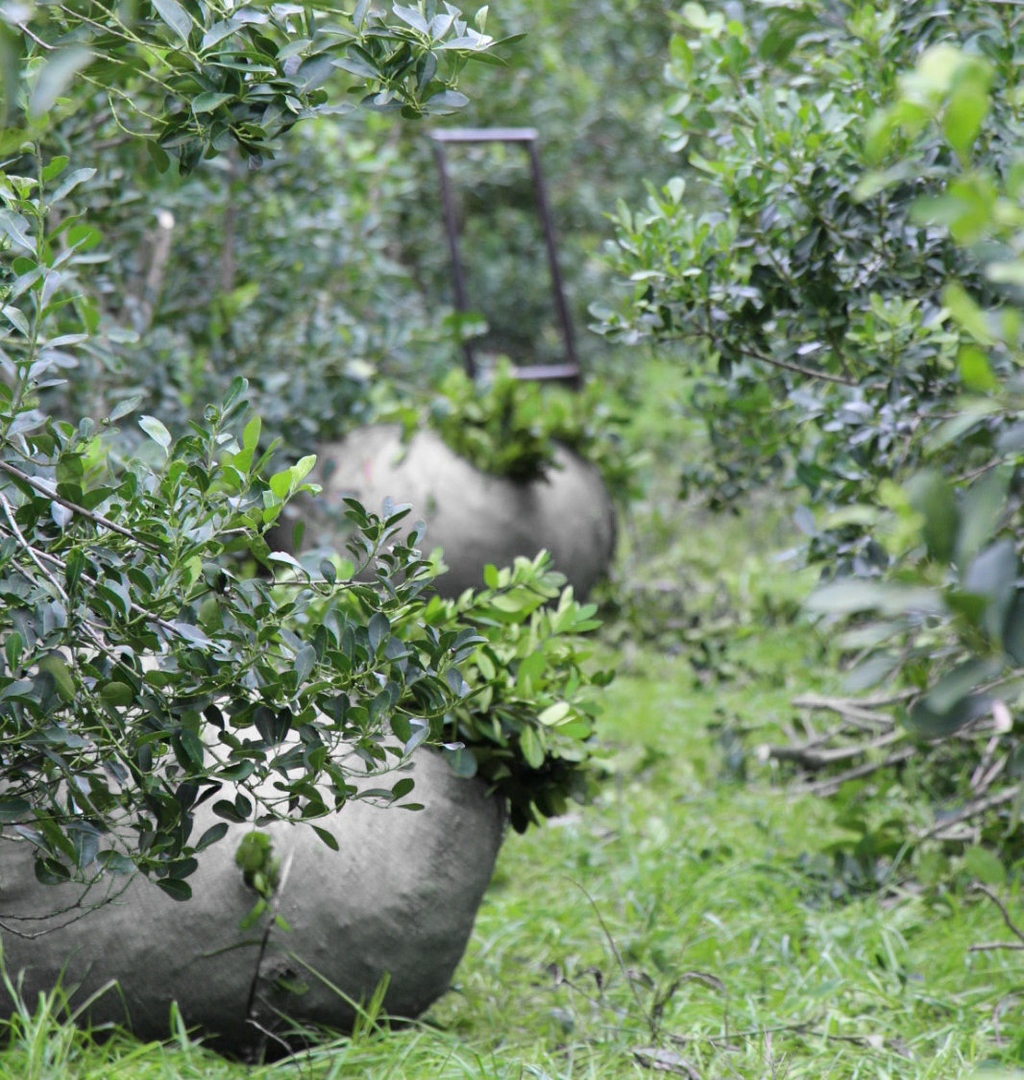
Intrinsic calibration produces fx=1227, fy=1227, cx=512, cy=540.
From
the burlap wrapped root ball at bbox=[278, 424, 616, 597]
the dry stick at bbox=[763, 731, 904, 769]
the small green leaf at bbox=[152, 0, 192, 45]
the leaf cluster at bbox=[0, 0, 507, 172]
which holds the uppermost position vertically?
the small green leaf at bbox=[152, 0, 192, 45]

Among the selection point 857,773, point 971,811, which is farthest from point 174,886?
point 857,773

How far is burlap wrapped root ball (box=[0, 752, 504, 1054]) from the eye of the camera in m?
1.92

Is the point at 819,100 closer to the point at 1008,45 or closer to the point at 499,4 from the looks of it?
the point at 1008,45

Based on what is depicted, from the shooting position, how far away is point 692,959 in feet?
8.20

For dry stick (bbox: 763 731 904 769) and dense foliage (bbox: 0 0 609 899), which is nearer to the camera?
dense foliage (bbox: 0 0 609 899)

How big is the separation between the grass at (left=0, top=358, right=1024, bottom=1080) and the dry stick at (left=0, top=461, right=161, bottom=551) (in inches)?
28.0

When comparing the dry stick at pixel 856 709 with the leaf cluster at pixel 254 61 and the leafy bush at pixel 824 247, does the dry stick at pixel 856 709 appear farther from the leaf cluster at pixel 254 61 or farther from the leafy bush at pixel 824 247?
the leaf cluster at pixel 254 61

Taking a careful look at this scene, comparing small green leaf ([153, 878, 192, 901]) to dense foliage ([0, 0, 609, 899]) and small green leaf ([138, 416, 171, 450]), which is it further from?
small green leaf ([138, 416, 171, 450])

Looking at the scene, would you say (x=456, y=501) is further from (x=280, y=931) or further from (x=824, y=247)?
(x=280, y=931)

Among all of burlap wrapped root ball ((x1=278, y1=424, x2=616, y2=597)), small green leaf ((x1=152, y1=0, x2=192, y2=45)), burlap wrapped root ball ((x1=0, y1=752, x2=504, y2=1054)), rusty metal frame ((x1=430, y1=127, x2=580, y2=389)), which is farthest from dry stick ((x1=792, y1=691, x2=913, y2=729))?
rusty metal frame ((x1=430, y1=127, x2=580, y2=389))

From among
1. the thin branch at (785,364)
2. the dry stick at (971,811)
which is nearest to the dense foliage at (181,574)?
the thin branch at (785,364)

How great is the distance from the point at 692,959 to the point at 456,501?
6.69ft

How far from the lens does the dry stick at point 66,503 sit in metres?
1.53

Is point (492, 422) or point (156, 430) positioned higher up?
point (156, 430)
